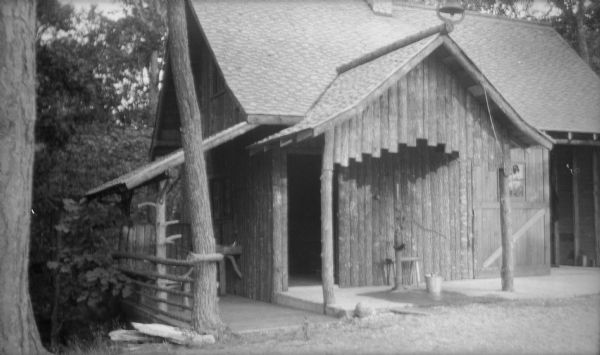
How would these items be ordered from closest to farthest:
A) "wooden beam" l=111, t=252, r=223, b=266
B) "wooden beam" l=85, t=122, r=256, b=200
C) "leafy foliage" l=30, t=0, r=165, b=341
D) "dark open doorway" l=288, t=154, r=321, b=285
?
"wooden beam" l=111, t=252, r=223, b=266, "wooden beam" l=85, t=122, r=256, b=200, "leafy foliage" l=30, t=0, r=165, b=341, "dark open doorway" l=288, t=154, r=321, b=285

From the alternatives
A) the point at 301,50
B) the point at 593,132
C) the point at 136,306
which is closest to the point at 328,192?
the point at 136,306

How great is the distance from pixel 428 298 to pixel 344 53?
6.93 meters

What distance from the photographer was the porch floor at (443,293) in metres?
A: 11.1

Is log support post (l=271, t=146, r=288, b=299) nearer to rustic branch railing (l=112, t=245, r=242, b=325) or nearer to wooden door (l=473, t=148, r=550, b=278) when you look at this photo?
rustic branch railing (l=112, t=245, r=242, b=325)

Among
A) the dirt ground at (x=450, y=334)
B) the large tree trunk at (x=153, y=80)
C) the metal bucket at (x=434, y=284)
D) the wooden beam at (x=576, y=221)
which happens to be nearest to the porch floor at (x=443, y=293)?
the metal bucket at (x=434, y=284)

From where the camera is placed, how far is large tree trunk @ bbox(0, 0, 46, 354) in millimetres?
8180

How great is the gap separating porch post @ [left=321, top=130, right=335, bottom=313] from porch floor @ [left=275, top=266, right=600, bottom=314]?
0.28 m

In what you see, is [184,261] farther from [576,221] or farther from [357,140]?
[576,221]

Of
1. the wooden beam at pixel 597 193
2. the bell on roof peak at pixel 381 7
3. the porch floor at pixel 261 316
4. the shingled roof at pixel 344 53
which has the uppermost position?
the bell on roof peak at pixel 381 7

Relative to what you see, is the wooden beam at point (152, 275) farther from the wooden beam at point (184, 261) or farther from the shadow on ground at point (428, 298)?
the shadow on ground at point (428, 298)

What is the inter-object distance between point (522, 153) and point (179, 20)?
9.98 metres

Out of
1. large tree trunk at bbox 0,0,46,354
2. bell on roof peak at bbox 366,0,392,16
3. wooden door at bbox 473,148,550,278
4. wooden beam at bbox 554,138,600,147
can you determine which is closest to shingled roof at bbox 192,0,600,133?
bell on roof peak at bbox 366,0,392,16

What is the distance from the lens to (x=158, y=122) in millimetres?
19094

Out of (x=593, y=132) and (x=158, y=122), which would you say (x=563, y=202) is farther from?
(x=158, y=122)
